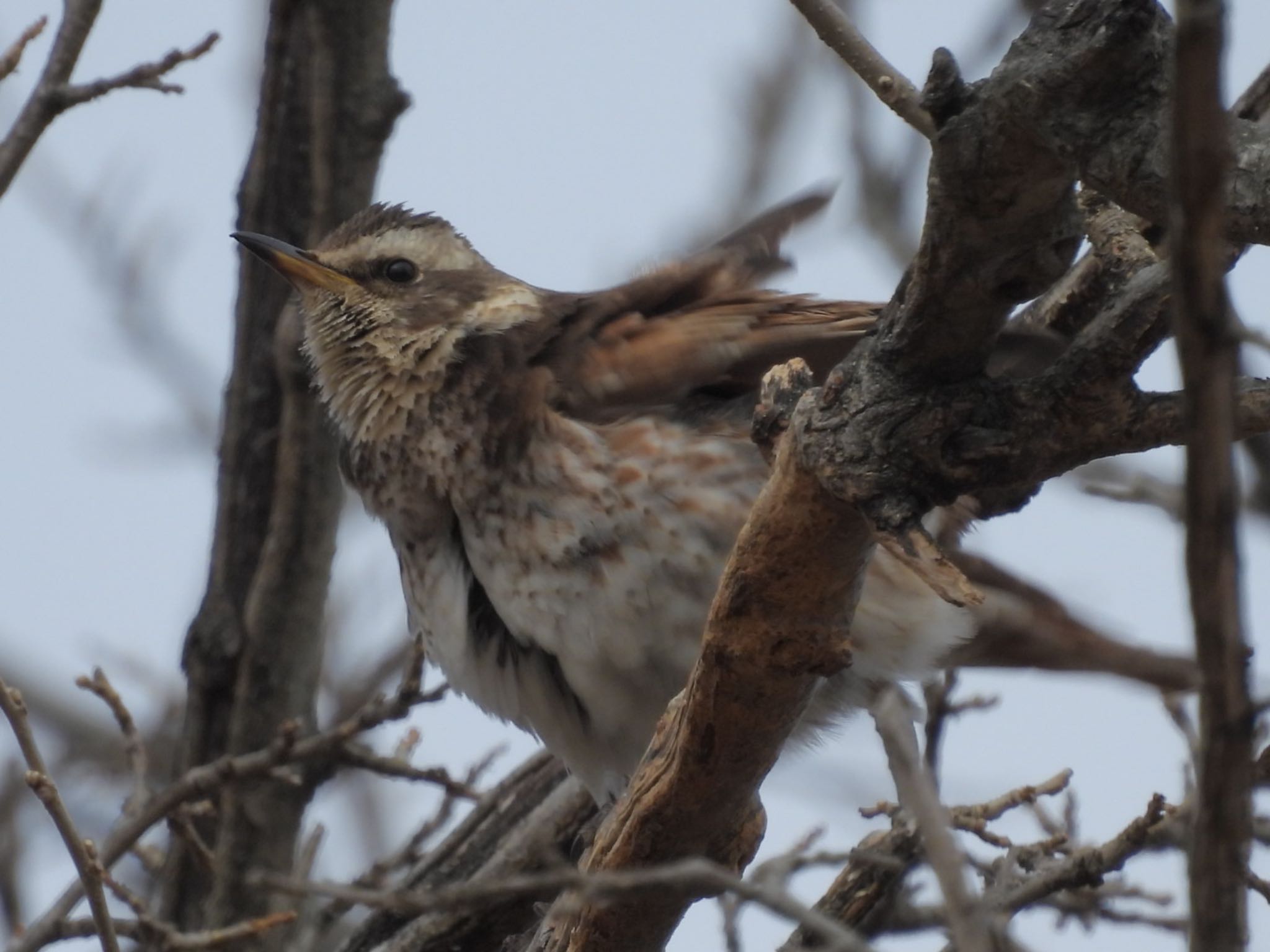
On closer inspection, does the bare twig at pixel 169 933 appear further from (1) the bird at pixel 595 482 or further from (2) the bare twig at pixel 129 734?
(1) the bird at pixel 595 482

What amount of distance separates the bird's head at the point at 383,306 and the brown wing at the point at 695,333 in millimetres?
400

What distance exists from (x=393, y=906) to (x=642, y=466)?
7.68 ft

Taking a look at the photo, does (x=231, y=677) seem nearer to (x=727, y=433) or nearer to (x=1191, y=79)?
(x=727, y=433)

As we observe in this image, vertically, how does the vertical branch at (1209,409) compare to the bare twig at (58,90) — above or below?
below

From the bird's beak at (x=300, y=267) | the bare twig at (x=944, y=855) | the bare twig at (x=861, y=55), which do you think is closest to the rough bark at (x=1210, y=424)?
the bare twig at (x=944, y=855)

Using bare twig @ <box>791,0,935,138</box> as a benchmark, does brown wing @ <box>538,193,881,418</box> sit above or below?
above

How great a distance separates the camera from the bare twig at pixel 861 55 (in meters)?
3.63

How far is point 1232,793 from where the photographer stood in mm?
1997

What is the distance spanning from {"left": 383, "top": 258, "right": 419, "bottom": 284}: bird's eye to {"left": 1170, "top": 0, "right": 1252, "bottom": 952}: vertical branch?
4.29m

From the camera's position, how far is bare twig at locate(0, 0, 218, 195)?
454 centimetres

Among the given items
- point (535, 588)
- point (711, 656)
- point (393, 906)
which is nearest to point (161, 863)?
point (535, 588)

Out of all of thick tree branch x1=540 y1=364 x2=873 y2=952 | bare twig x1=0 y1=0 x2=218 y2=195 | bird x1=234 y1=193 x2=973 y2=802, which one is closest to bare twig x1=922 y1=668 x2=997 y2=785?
bird x1=234 y1=193 x2=973 y2=802

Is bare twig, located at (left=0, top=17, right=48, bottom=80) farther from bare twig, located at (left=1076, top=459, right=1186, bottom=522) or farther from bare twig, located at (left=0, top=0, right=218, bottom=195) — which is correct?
bare twig, located at (left=1076, top=459, right=1186, bottom=522)

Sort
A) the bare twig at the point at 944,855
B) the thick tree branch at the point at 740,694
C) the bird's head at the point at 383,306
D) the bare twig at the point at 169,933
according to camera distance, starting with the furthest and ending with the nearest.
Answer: the bird's head at the point at 383,306 < the bare twig at the point at 169,933 < the thick tree branch at the point at 740,694 < the bare twig at the point at 944,855
